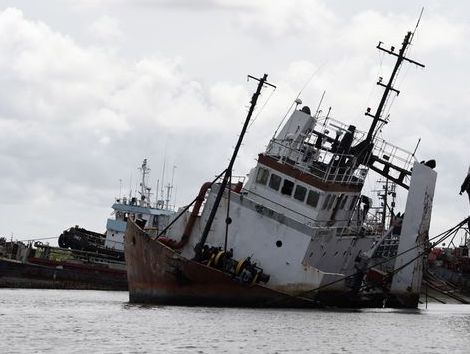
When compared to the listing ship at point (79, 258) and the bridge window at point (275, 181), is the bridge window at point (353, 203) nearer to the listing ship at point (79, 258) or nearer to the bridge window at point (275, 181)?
the bridge window at point (275, 181)

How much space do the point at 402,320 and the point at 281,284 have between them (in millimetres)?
5498

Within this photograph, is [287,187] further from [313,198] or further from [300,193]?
[313,198]

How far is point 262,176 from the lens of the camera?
56.1 meters

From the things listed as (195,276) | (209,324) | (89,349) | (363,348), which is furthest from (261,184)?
(89,349)

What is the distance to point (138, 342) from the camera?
39.6 meters

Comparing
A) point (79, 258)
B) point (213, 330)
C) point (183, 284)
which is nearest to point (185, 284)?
point (183, 284)

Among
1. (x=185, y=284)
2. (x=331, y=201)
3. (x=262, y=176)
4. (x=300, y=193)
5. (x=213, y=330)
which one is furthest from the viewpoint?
(x=331, y=201)

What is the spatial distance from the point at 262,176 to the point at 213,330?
13738 mm

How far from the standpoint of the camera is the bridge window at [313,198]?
55.2 metres

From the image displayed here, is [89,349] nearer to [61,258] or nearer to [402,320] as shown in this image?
[402,320]

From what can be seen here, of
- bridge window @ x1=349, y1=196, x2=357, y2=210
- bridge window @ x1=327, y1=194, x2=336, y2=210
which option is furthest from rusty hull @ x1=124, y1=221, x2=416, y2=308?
bridge window @ x1=349, y1=196, x2=357, y2=210

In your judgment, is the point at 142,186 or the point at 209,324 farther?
the point at 142,186

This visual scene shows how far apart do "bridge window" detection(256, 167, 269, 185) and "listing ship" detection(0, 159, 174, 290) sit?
22442 millimetres

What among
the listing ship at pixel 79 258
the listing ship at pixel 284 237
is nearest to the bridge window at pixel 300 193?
the listing ship at pixel 284 237
